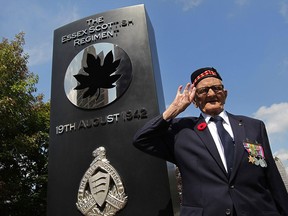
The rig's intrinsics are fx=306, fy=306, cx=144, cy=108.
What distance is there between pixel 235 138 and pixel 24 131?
10.1 meters

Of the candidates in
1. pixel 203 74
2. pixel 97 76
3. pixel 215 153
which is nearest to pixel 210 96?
pixel 203 74

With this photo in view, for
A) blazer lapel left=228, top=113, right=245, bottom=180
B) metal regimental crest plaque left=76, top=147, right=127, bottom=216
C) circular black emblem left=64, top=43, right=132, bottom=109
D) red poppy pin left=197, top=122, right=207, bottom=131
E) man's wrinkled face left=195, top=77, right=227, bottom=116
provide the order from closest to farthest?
1. blazer lapel left=228, top=113, right=245, bottom=180
2. red poppy pin left=197, top=122, right=207, bottom=131
3. man's wrinkled face left=195, top=77, right=227, bottom=116
4. metal regimental crest plaque left=76, top=147, right=127, bottom=216
5. circular black emblem left=64, top=43, right=132, bottom=109

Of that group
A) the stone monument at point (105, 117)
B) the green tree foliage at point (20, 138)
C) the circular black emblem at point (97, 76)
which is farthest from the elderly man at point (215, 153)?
the green tree foliage at point (20, 138)

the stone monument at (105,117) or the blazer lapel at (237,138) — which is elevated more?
the stone monument at (105,117)

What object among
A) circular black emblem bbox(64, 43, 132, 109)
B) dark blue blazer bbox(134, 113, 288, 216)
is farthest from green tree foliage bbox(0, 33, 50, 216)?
dark blue blazer bbox(134, 113, 288, 216)

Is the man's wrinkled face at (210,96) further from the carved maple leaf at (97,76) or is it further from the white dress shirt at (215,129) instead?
the carved maple leaf at (97,76)

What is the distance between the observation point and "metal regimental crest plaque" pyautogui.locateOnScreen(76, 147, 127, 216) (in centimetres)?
379

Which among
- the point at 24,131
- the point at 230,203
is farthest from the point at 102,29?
the point at 24,131

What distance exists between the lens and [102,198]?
12.6ft

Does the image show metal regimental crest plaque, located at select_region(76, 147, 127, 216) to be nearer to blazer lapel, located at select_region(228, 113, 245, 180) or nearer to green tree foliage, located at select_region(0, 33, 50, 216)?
blazer lapel, located at select_region(228, 113, 245, 180)

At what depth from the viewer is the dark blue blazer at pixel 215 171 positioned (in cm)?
199

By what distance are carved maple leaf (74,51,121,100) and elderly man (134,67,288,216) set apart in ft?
6.99

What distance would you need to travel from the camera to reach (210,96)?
2459 mm

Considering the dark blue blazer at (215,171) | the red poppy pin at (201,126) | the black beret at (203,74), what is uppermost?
the black beret at (203,74)
